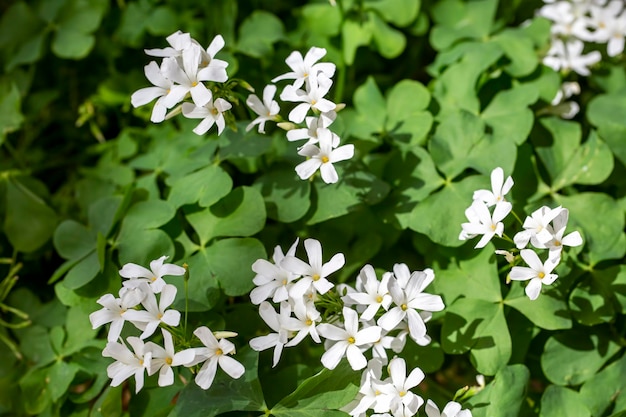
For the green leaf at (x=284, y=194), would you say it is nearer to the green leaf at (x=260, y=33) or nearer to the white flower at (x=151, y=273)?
the white flower at (x=151, y=273)

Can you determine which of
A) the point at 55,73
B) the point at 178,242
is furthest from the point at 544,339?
the point at 55,73

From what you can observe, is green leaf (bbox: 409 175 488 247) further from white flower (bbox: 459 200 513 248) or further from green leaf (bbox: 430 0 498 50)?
green leaf (bbox: 430 0 498 50)

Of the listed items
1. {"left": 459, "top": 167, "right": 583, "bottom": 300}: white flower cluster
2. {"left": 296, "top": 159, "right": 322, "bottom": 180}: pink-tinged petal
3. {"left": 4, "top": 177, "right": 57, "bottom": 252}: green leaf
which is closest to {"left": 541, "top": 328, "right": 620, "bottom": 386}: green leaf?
{"left": 459, "top": 167, "right": 583, "bottom": 300}: white flower cluster

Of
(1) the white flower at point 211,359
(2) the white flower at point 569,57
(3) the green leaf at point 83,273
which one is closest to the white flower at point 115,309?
(1) the white flower at point 211,359

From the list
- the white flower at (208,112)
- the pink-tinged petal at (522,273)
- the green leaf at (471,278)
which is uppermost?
the white flower at (208,112)

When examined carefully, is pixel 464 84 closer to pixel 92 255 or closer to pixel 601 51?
pixel 601 51

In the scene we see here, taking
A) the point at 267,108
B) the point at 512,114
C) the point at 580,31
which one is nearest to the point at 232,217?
the point at 267,108
